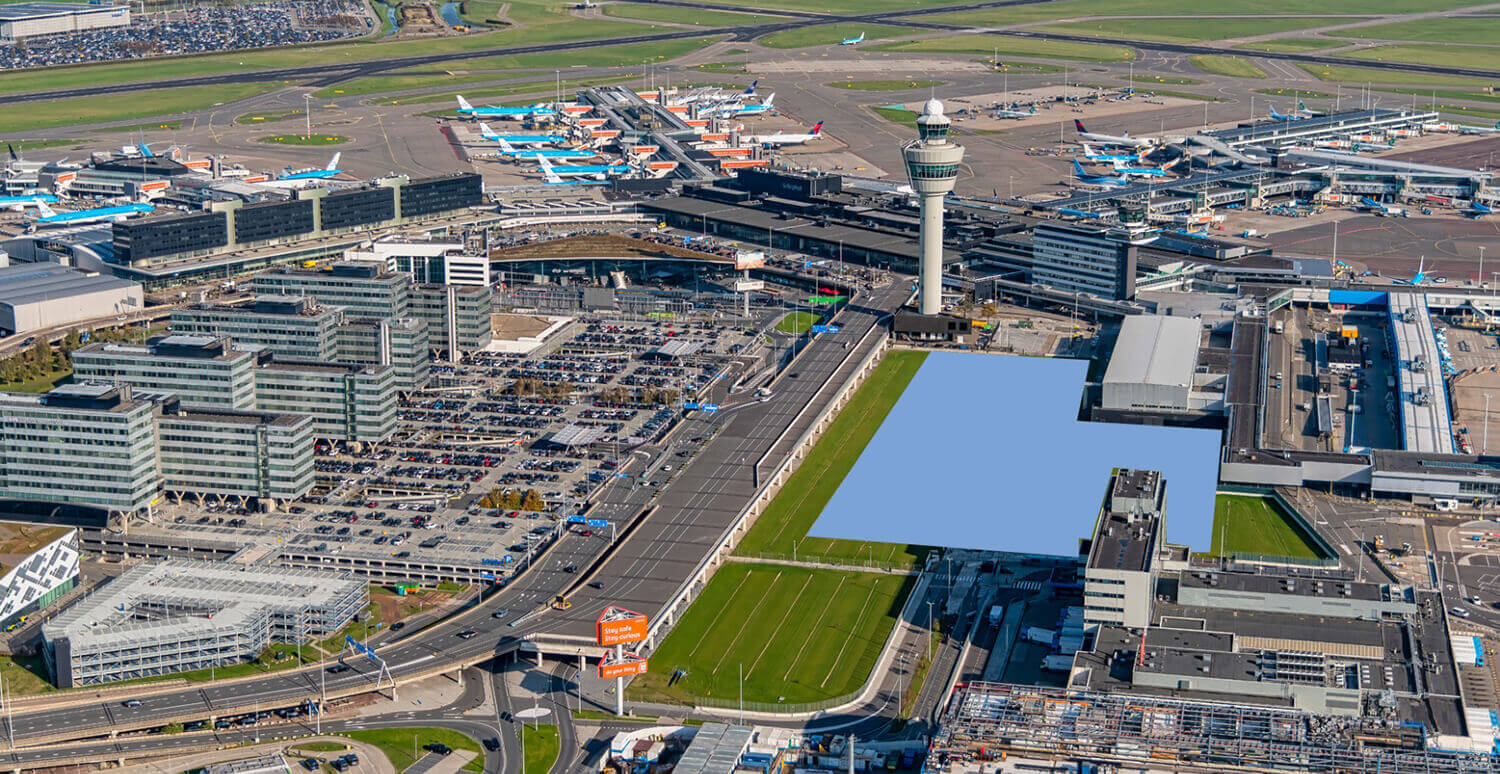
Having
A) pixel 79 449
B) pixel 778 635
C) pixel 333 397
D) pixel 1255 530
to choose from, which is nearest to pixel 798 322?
pixel 333 397

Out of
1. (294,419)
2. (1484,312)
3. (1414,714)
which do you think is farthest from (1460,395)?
(294,419)

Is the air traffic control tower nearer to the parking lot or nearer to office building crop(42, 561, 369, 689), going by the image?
the parking lot

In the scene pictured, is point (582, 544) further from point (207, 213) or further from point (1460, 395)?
point (207, 213)

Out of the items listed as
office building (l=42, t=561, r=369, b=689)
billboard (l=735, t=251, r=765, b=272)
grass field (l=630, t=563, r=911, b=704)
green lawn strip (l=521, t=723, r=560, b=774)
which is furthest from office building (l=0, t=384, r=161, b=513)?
billboard (l=735, t=251, r=765, b=272)

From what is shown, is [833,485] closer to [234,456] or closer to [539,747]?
[234,456]

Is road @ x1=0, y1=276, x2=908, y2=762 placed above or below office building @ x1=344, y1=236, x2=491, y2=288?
below

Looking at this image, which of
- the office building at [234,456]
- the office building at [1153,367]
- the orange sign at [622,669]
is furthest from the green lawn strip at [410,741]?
the office building at [1153,367]
